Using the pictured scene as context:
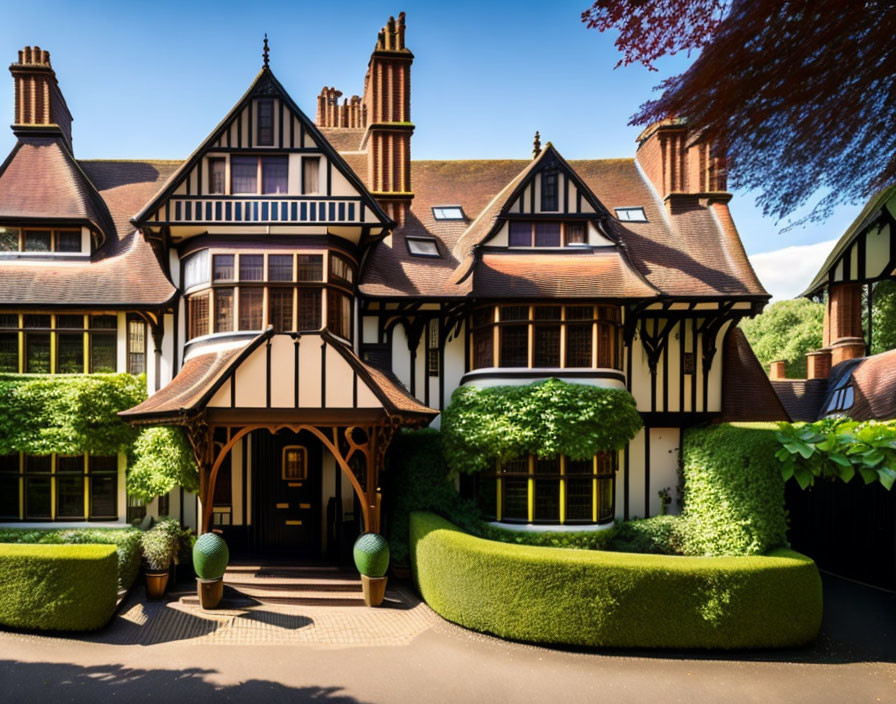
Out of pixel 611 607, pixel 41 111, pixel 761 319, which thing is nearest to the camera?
pixel 611 607

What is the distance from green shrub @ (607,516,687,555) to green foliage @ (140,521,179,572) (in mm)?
8376

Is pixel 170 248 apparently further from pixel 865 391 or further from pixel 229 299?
pixel 865 391

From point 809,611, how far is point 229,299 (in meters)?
11.6

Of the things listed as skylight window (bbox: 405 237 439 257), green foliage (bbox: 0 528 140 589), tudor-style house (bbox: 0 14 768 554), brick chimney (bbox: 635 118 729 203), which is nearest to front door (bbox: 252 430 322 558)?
tudor-style house (bbox: 0 14 768 554)

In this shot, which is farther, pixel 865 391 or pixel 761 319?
pixel 761 319

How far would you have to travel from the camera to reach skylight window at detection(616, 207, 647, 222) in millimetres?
15969

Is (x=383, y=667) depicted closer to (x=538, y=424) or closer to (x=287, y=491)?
(x=538, y=424)

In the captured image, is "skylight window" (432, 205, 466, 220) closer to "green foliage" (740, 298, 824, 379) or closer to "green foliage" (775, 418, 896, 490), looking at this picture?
"green foliage" (775, 418, 896, 490)

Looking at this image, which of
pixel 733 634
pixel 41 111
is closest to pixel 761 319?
pixel 733 634

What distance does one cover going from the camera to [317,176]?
42.7 ft

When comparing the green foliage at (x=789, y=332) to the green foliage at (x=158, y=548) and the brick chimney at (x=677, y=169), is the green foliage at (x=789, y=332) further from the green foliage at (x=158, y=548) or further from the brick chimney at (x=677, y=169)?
the green foliage at (x=158, y=548)

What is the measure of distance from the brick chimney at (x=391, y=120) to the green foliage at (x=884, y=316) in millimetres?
20619

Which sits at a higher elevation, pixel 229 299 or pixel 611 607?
pixel 229 299

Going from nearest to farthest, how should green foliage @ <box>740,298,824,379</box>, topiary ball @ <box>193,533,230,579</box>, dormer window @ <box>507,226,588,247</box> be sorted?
topiary ball @ <box>193,533,230,579</box> < dormer window @ <box>507,226,588,247</box> < green foliage @ <box>740,298,824,379</box>
